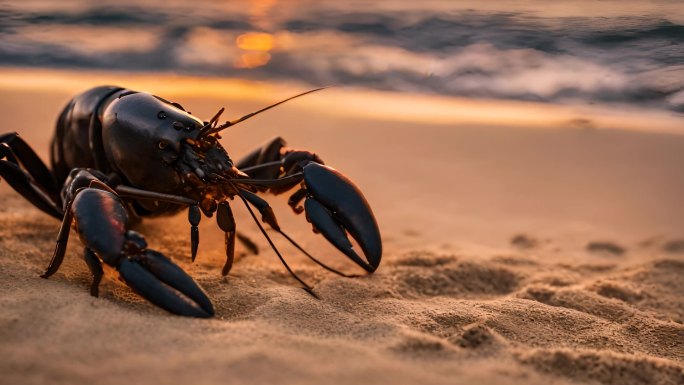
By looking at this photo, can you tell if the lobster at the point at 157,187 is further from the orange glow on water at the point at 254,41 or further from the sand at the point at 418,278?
the orange glow on water at the point at 254,41

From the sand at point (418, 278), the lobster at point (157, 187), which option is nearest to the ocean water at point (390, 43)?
the sand at point (418, 278)

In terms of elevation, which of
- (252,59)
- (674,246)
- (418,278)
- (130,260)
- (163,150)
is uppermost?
(163,150)

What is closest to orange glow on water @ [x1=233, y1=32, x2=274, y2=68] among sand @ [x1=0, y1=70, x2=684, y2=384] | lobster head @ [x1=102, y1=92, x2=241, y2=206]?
sand @ [x1=0, y1=70, x2=684, y2=384]

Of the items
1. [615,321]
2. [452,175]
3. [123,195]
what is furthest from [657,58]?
[123,195]

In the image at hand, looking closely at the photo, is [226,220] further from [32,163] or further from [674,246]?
[674,246]

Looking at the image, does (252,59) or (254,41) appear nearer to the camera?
(252,59)

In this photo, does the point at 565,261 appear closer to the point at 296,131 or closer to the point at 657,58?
the point at 657,58

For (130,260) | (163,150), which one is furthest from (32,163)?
(130,260)
